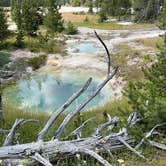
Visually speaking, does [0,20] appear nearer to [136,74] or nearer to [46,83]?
[46,83]

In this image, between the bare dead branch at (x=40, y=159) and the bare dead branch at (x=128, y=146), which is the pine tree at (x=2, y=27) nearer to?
the bare dead branch at (x=128, y=146)

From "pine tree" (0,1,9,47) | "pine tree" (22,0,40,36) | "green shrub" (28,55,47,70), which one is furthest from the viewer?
"pine tree" (22,0,40,36)

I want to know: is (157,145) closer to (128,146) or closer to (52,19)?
Answer: (128,146)

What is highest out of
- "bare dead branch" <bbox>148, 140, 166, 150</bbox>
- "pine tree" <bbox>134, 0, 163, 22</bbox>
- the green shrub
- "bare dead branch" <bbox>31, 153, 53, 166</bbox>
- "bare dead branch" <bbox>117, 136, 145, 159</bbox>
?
"bare dead branch" <bbox>31, 153, 53, 166</bbox>

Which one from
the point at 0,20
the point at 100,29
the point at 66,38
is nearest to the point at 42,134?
the point at 0,20

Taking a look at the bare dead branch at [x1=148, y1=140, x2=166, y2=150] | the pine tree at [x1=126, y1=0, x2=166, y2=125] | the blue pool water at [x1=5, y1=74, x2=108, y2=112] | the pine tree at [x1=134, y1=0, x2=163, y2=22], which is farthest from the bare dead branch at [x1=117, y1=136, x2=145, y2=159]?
the pine tree at [x1=134, y1=0, x2=163, y2=22]

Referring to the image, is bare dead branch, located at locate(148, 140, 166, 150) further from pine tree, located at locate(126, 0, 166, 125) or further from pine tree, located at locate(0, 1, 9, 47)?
pine tree, located at locate(0, 1, 9, 47)

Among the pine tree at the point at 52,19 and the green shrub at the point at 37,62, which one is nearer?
the green shrub at the point at 37,62

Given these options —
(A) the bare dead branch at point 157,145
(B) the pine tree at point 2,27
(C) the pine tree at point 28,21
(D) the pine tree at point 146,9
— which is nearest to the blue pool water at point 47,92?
(B) the pine tree at point 2,27

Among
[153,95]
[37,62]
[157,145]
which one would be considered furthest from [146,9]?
[157,145]

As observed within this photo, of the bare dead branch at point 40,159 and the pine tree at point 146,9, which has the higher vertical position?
the bare dead branch at point 40,159

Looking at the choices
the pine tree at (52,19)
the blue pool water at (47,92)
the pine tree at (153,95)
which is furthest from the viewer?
the pine tree at (52,19)

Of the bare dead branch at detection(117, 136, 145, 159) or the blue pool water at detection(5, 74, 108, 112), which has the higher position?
the bare dead branch at detection(117, 136, 145, 159)

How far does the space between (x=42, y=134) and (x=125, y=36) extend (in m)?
53.6
